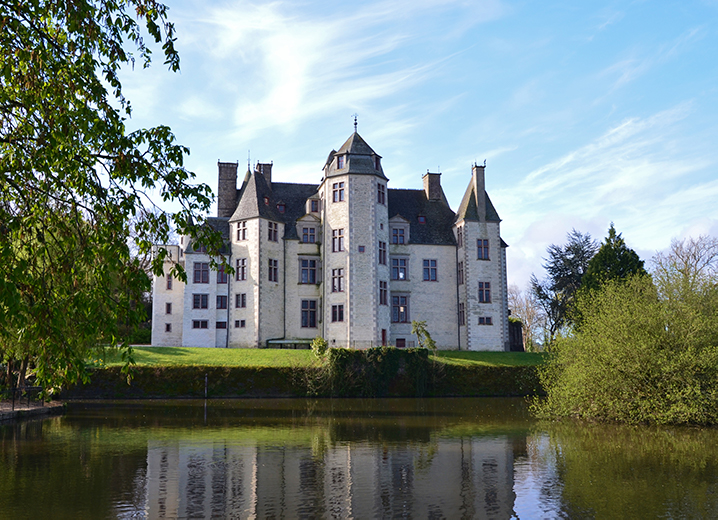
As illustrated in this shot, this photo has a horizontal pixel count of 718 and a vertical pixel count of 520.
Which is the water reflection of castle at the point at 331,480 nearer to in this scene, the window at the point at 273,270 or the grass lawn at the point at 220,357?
the grass lawn at the point at 220,357

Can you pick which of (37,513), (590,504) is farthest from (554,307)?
(37,513)

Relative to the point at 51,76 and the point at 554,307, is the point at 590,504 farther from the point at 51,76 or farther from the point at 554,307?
the point at 554,307

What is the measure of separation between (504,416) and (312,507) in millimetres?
16485

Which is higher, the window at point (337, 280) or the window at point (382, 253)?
the window at point (382, 253)

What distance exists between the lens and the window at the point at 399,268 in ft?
152

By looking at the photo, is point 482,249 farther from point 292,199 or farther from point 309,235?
point 292,199

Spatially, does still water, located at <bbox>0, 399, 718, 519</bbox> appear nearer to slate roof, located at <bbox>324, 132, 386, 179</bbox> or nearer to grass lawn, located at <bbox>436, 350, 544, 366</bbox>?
grass lawn, located at <bbox>436, 350, 544, 366</bbox>

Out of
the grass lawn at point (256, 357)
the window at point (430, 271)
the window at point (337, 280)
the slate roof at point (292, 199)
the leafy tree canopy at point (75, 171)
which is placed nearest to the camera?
the leafy tree canopy at point (75, 171)

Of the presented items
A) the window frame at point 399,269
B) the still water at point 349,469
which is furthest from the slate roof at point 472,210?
the still water at point 349,469

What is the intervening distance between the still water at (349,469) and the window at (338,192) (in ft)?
71.8

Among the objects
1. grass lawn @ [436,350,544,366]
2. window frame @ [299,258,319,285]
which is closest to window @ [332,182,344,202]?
window frame @ [299,258,319,285]

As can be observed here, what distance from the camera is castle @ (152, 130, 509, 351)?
4297 centimetres

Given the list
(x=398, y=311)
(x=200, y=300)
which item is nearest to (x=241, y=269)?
(x=200, y=300)

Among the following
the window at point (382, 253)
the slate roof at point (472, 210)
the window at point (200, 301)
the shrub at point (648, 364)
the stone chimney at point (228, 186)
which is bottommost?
the shrub at point (648, 364)
